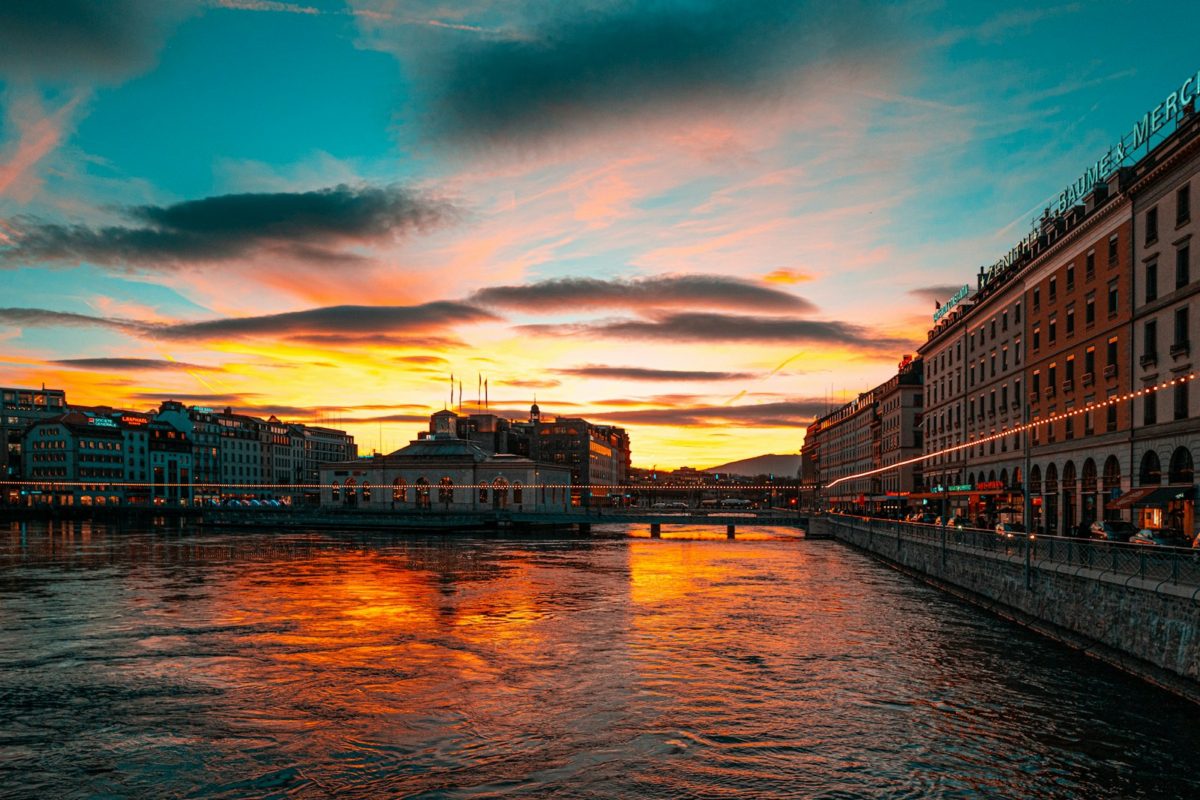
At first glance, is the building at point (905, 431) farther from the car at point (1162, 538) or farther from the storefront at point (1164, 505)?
the car at point (1162, 538)

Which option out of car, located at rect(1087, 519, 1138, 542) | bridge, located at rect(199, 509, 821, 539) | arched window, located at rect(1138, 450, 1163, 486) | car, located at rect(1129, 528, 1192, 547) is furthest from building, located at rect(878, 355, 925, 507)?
car, located at rect(1129, 528, 1192, 547)

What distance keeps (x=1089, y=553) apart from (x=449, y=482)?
14892cm

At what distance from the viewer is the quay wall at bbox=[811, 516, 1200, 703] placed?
2570 cm

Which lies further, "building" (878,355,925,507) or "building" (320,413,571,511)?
"building" (320,413,571,511)

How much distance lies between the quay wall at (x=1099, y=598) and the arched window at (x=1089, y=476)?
17710mm

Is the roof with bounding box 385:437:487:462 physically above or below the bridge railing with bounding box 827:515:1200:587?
above

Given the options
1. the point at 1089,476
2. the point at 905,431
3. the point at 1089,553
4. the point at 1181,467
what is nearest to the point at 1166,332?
the point at 1181,467

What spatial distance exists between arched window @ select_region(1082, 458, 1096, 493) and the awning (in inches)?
359

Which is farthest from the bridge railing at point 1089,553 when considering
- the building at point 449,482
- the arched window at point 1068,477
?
the building at point 449,482

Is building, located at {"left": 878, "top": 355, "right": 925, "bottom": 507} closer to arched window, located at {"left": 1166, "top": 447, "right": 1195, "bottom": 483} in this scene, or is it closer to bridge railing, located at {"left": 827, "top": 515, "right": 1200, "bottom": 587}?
arched window, located at {"left": 1166, "top": 447, "right": 1195, "bottom": 483}

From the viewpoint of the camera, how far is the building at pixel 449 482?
17262 centimetres

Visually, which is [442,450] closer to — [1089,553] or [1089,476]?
[1089,476]

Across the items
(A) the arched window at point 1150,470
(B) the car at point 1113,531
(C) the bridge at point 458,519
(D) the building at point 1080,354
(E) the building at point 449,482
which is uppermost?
(D) the building at point 1080,354

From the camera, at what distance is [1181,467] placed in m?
53.0
